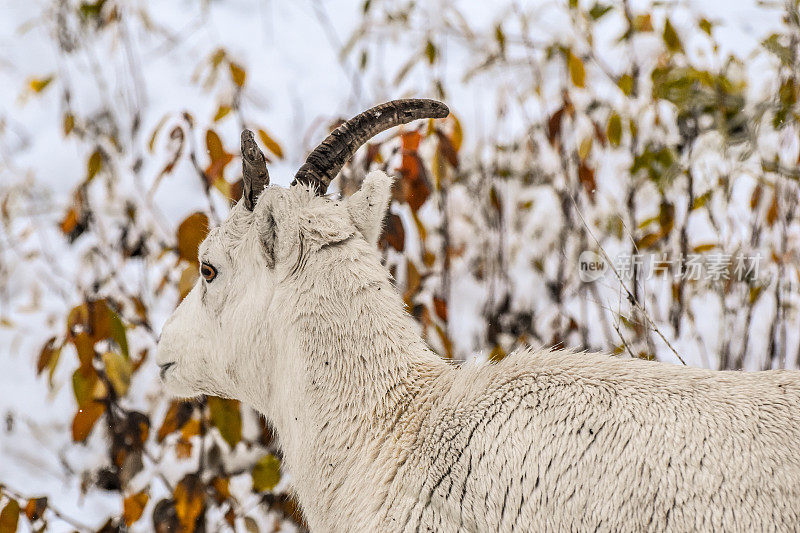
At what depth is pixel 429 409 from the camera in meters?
2.55

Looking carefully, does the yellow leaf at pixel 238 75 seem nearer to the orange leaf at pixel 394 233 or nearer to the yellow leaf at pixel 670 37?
the orange leaf at pixel 394 233

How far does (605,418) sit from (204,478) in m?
2.84

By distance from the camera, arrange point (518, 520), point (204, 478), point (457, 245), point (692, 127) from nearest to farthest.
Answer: point (518, 520) → point (204, 478) → point (692, 127) → point (457, 245)

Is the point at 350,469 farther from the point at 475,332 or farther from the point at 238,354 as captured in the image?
the point at 475,332

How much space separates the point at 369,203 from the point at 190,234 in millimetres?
1167

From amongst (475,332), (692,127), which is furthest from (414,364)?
(475,332)

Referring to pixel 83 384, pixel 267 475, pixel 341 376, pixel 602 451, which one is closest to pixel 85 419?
pixel 83 384

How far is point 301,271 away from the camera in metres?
2.65

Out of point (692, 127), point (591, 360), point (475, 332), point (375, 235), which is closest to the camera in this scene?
point (591, 360)

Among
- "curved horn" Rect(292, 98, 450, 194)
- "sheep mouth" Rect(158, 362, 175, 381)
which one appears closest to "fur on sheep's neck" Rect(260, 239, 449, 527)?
"curved horn" Rect(292, 98, 450, 194)

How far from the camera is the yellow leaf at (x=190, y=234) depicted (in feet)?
11.9

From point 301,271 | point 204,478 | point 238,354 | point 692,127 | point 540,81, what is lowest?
point 204,478

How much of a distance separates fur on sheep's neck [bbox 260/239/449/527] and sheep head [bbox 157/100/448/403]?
32 mm

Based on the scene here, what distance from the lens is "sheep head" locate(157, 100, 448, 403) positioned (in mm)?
2648
